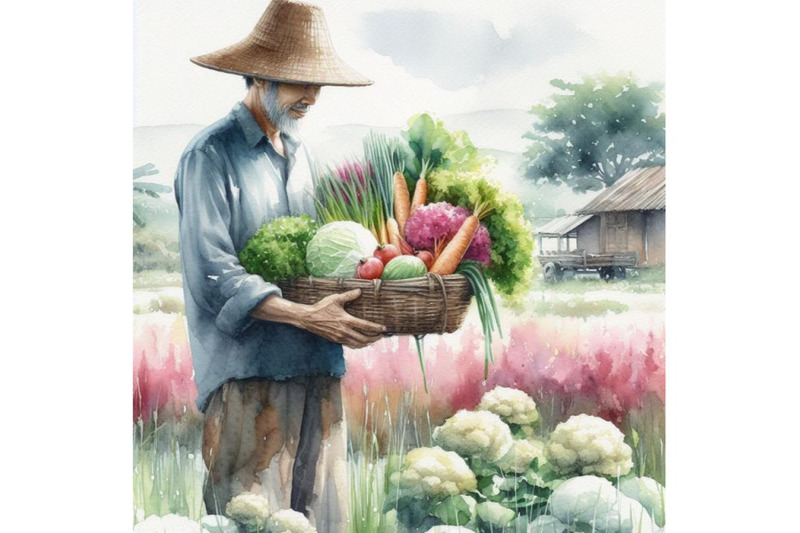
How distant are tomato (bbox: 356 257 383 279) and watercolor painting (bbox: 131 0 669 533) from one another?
0.38 m

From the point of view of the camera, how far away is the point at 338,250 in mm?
4629

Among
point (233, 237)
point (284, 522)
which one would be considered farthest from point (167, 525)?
point (233, 237)

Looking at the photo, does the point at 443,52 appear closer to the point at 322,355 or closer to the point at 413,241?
the point at 413,241

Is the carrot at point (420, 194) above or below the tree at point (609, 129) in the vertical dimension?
below

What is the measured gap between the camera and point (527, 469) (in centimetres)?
503

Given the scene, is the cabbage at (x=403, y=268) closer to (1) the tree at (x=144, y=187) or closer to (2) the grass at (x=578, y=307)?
(2) the grass at (x=578, y=307)

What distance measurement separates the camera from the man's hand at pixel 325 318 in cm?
463

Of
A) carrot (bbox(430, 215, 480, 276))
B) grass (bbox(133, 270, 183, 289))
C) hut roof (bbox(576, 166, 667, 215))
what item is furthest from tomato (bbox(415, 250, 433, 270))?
grass (bbox(133, 270, 183, 289))

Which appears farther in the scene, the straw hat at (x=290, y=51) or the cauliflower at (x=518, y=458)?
the cauliflower at (x=518, y=458)

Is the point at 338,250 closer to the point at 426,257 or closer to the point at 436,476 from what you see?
the point at 426,257

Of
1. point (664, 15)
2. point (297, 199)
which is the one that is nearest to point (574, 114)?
point (664, 15)

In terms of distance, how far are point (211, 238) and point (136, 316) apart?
0.68m

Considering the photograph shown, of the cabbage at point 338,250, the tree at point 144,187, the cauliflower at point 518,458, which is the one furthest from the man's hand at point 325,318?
the cauliflower at point 518,458

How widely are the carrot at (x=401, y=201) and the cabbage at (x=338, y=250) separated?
0.23m
